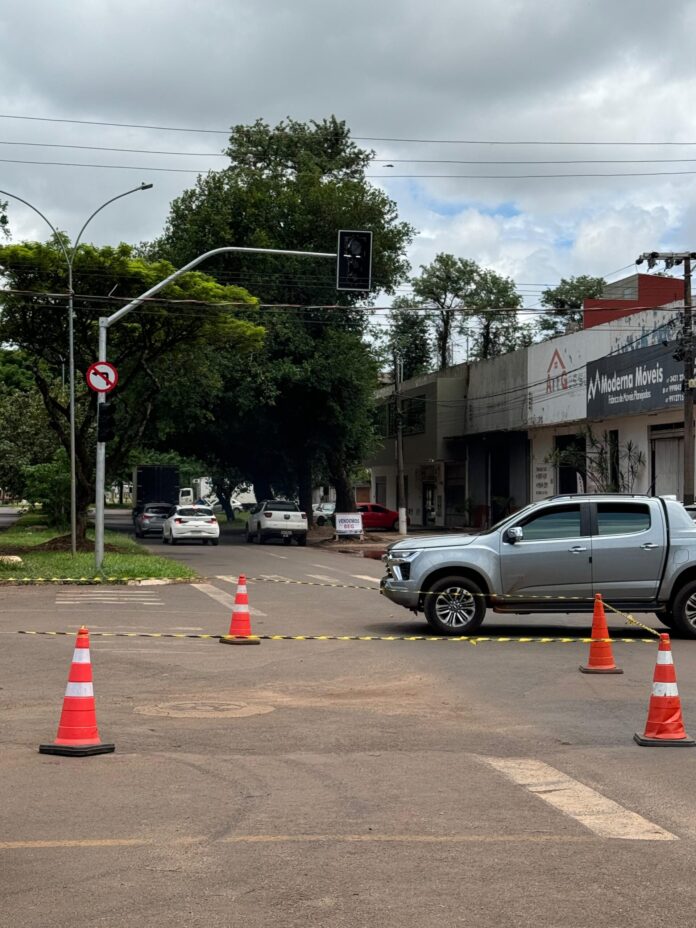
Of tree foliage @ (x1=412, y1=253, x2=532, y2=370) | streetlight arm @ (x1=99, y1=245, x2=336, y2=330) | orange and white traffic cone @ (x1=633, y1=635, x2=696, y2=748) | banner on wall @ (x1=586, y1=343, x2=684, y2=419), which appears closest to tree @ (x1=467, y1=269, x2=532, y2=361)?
tree foliage @ (x1=412, y1=253, x2=532, y2=370)

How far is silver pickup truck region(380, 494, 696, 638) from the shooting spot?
1627cm

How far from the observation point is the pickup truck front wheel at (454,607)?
16328mm

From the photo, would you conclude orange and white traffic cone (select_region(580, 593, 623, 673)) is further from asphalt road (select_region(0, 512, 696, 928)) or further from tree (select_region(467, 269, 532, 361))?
tree (select_region(467, 269, 532, 361))

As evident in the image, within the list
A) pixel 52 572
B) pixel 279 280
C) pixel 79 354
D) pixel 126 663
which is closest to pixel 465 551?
pixel 126 663

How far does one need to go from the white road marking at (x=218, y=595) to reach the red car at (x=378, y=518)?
3859 cm

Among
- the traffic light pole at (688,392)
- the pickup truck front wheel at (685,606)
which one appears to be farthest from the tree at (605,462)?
the pickup truck front wheel at (685,606)

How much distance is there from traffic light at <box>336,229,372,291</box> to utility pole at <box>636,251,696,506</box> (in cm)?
1225

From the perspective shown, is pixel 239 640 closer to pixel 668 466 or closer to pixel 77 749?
pixel 77 749

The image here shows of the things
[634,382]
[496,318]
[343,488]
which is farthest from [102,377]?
[496,318]

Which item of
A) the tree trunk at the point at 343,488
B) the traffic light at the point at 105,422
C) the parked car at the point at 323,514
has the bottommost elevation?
the parked car at the point at 323,514

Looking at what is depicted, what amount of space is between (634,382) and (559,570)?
26.3m

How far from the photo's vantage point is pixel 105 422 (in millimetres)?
26062

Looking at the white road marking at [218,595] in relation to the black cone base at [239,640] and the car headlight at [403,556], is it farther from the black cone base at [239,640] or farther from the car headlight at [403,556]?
the black cone base at [239,640]

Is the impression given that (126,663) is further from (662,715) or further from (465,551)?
(662,715)
